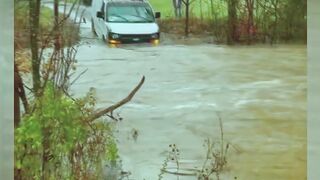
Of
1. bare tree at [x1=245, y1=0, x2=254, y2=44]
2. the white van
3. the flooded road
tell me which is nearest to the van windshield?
the white van

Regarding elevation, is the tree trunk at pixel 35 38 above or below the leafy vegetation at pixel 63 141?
above

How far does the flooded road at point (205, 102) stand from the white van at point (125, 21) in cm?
5

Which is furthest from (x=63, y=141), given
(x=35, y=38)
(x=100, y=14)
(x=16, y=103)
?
(x=100, y=14)

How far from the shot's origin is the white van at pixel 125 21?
303 cm

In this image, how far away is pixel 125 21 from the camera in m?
3.07

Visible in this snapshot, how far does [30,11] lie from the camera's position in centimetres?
299

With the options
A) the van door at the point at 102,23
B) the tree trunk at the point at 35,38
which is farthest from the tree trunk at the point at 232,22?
the tree trunk at the point at 35,38

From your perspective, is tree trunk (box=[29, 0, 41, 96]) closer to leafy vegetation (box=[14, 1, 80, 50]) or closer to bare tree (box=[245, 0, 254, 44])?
leafy vegetation (box=[14, 1, 80, 50])

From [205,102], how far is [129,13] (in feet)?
1.56

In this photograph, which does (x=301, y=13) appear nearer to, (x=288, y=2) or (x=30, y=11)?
(x=288, y=2)

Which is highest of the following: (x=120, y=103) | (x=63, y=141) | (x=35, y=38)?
(x=35, y=38)

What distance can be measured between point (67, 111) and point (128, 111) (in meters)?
0.24

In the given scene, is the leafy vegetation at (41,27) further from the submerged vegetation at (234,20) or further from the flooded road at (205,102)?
the submerged vegetation at (234,20)

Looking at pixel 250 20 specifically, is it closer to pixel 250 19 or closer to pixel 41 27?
pixel 250 19
